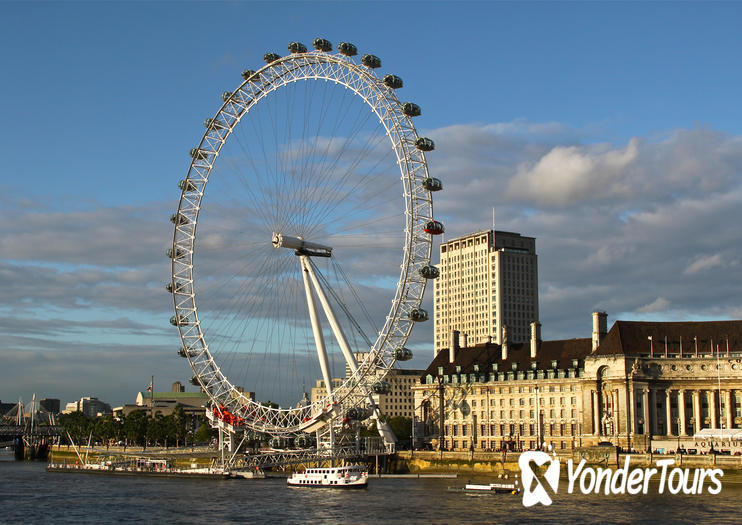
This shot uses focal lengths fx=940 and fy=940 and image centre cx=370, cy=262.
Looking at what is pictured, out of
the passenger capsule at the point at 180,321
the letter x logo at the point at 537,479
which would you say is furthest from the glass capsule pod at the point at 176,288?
the letter x logo at the point at 537,479

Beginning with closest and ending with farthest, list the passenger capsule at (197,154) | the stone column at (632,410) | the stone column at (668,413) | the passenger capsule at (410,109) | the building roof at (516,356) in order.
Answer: the passenger capsule at (410,109)
the passenger capsule at (197,154)
the stone column at (632,410)
the stone column at (668,413)
the building roof at (516,356)

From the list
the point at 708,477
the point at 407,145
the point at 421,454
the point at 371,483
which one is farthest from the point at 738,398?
the point at 407,145

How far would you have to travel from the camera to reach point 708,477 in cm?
10625

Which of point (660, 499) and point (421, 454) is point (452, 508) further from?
point (421, 454)

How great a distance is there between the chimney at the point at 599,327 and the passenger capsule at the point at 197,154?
66.4 meters

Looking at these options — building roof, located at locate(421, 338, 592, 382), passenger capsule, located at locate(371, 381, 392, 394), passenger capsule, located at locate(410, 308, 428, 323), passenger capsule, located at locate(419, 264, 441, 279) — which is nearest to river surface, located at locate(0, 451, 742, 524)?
passenger capsule, located at locate(371, 381, 392, 394)

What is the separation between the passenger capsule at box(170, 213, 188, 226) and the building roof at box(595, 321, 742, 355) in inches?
2491

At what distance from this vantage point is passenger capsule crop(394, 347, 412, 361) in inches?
4190

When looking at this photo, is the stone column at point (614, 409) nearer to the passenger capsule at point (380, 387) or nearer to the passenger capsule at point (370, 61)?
the passenger capsule at point (380, 387)

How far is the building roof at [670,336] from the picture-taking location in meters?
137

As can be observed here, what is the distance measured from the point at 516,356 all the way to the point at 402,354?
57325 millimetres

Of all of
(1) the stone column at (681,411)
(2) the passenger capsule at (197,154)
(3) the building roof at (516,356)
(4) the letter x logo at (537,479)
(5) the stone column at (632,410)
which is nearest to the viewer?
(4) the letter x logo at (537,479)

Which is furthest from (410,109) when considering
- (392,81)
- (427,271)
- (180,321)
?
(180,321)

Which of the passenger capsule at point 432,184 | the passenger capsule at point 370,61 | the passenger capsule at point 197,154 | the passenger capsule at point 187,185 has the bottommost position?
the passenger capsule at point 432,184
